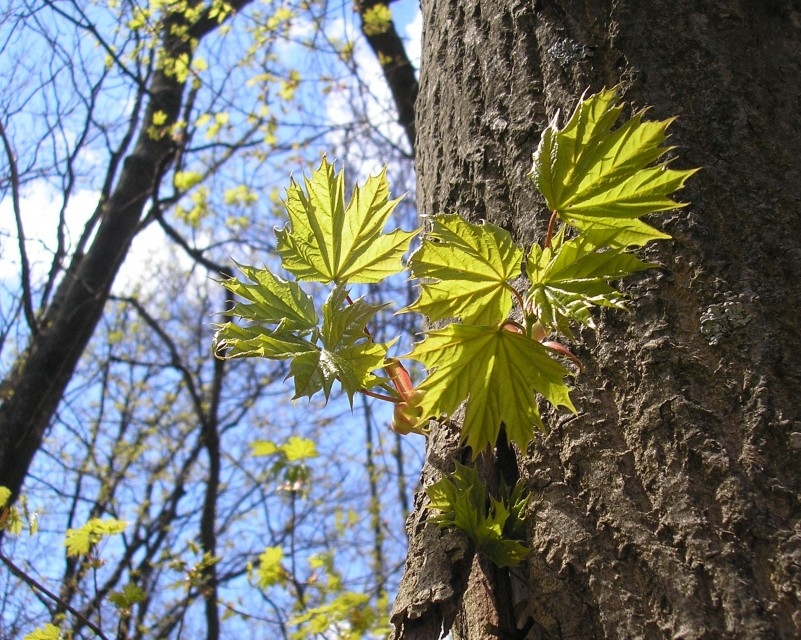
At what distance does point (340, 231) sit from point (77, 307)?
2925mm

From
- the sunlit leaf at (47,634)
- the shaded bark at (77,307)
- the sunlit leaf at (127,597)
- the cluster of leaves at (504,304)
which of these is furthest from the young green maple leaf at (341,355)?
the shaded bark at (77,307)

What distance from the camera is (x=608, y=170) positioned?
79cm

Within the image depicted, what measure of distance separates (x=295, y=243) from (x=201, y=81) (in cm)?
413

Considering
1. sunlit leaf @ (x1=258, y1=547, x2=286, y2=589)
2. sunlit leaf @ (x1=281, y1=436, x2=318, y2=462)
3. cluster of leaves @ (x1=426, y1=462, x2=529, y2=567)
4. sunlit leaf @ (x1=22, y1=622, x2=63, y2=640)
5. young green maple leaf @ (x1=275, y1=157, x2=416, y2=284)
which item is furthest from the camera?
sunlit leaf @ (x1=258, y1=547, x2=286, y2=589)

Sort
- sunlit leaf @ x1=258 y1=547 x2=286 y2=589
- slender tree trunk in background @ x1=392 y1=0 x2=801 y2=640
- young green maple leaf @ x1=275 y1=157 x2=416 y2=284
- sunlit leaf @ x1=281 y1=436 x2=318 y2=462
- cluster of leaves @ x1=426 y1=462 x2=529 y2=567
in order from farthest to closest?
sunlit leaf @ x1=258 y1=547 x2=286 y2=589 → sunlit leaf @ x1=281 y1=436 x2=318 y2=462 → young green maple leaf @ x1=275 y1=157 x2=416 y2=284 → cluster of leaves @ x1=426 y1=462 x2=529 y2=567 → slender tree trunk in background @ x1=392 y1=0 x2=801 y2=640

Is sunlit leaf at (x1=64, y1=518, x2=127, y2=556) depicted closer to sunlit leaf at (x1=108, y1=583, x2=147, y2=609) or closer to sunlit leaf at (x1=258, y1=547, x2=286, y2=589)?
sunlit leaf at (x1=108, y1=583, x2=147, y2=609)

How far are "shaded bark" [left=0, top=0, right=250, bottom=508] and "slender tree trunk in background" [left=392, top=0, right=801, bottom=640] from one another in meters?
2.68

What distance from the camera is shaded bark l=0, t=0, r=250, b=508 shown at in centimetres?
308

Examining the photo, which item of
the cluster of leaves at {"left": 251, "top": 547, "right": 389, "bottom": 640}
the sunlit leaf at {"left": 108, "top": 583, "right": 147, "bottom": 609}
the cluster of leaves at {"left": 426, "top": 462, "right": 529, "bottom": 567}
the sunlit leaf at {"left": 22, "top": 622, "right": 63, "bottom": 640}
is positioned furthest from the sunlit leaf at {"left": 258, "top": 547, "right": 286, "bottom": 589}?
the cluster of leaves at {"left": 426, "top": 462, "right": 529, "bottom": 567}

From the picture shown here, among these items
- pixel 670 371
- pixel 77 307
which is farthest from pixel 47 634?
pixel 77 307

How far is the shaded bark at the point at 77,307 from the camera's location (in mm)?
3076

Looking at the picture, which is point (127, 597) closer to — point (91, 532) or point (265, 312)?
point (91, 532)

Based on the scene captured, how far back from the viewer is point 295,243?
97 cm

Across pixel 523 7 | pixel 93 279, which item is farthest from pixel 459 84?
pixel 93 279
